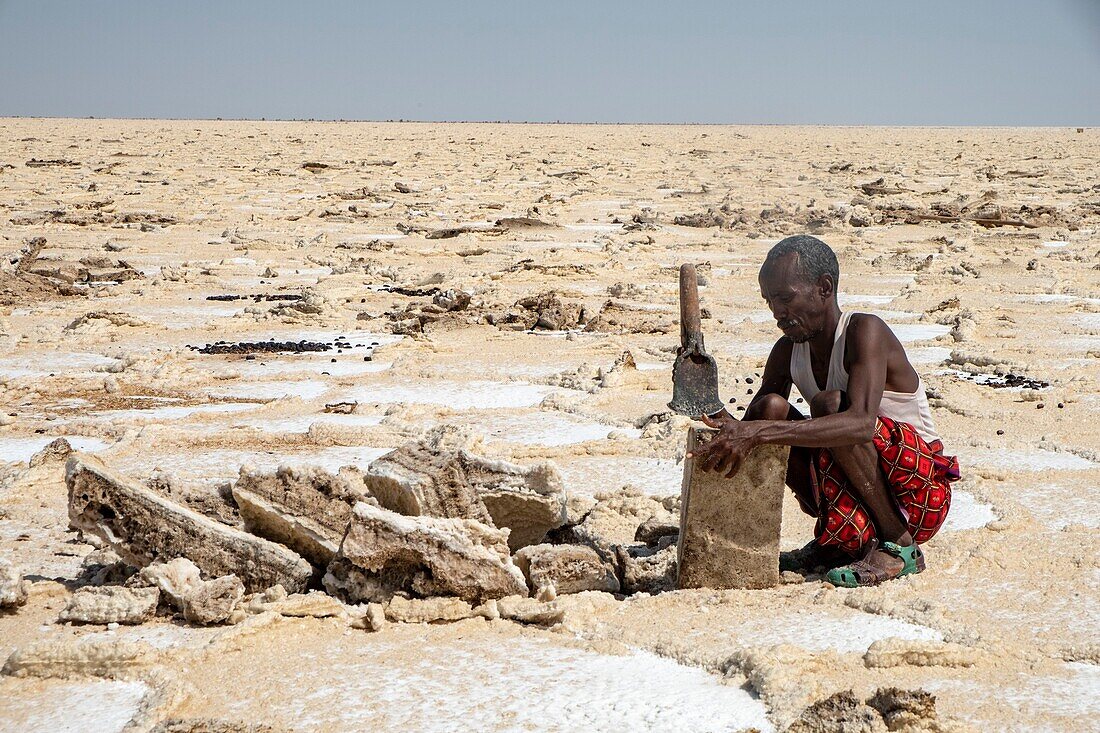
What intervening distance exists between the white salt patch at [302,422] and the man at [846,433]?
2.09m

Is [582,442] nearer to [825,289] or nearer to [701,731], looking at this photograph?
[825,289]

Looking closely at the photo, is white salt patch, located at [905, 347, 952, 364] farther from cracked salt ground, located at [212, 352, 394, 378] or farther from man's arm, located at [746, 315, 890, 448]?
man's arm, located at [746, 315, 890, 448]

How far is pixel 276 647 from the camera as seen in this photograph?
8.40 ft

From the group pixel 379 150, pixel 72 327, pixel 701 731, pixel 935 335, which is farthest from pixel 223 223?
pixel 379 150

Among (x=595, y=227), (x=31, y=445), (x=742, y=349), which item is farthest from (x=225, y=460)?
(x=595, y=227)

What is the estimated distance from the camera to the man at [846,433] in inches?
112

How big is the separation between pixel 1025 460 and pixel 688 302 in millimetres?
1963

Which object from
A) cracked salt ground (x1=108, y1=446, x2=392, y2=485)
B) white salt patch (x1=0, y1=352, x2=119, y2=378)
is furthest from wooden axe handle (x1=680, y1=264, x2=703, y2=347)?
white salt patch (x1=0, y1=352, x2=119, y2=378)

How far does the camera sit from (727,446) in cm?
282

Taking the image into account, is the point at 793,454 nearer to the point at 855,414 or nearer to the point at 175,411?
the point at 855,414

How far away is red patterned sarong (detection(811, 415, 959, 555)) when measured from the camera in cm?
298

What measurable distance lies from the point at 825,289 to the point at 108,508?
1.87 m

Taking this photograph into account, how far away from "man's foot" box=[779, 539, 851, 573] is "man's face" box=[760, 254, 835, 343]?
622 mm

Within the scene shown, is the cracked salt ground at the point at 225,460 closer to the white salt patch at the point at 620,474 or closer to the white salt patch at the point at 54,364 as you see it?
the white salt patch at the point at 620,474
